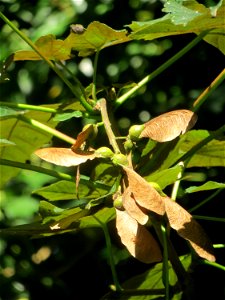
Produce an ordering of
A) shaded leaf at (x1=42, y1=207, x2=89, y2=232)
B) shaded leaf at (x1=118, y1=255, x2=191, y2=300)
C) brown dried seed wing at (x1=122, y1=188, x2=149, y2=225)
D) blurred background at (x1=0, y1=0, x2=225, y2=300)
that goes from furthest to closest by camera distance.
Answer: blurred background at (x1=0, y1=0, x2=225, y2=300) → shaded leaf at (x1=118, y1=255, x2=191, y2=300) → shaded leaf at (x1=42, y1=207, x2=89, y2=232) → brown dried seed wing at (x1=122, y1=188, x2=149, y2=225)

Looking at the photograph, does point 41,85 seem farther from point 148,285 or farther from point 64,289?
point 148,285

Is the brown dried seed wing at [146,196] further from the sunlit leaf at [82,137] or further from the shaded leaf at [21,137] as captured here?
the shaded leaf at [21,137]

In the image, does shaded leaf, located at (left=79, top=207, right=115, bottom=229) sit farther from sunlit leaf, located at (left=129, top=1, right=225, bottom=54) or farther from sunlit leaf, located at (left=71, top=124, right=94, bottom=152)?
sunlit leaf, located at (left=129, top=1, right=225, bottom=54)

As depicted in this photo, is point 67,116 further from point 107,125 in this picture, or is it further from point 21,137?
point 21,137

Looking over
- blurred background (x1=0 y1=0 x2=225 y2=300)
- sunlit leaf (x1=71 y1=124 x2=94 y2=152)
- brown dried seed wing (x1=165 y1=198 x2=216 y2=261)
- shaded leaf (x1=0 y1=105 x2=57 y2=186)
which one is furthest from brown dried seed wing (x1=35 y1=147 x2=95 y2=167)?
blurred background (x1=0 y1=0 x2=225 y2=300)

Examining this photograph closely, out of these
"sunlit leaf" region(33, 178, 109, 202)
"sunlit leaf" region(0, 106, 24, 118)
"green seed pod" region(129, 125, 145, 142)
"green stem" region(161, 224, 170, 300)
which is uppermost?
"sunlit leaf" region(0, 106, 24, 118)

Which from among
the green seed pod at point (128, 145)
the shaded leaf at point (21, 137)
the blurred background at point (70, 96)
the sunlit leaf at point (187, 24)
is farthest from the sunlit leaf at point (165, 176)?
the blurred background at point (70, 96)

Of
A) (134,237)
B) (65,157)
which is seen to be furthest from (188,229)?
(65,157)

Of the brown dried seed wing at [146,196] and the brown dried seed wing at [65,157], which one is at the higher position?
the brown dried seed wing at [65,157]
